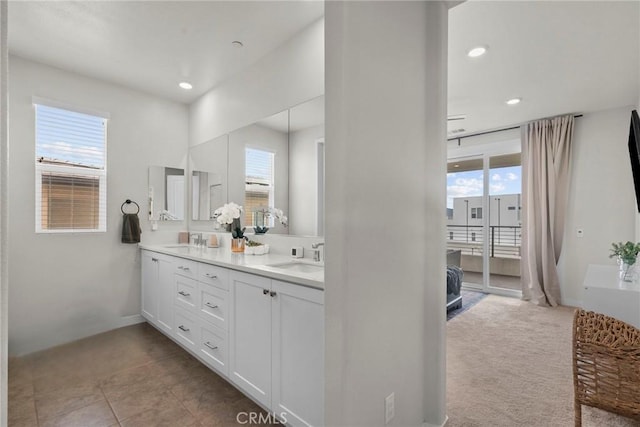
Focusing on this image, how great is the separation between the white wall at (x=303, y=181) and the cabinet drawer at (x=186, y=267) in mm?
854

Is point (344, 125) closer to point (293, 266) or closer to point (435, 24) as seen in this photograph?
point (435, 24)

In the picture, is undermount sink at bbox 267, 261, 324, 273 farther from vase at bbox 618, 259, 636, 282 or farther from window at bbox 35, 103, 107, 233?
vase at bbox 618, 259, 636, 282

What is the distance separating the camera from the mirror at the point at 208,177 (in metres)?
3.35

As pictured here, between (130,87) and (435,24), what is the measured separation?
3319 mm

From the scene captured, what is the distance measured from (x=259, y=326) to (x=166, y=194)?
2.61 m

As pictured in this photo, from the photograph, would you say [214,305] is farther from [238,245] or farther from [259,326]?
[238,245]

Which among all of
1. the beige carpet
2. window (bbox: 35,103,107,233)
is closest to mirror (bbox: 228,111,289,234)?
window (bbox: 35,103,107,233)

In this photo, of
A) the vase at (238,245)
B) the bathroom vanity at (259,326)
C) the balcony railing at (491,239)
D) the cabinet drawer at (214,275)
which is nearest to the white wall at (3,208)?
the bathroom vanity at (259,326)

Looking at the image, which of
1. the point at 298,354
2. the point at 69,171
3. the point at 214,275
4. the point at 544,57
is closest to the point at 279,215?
the point at 214,275

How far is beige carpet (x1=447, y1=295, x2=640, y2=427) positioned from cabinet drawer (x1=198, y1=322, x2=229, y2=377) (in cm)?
154

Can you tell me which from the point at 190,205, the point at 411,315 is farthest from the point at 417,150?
the point at 190,205

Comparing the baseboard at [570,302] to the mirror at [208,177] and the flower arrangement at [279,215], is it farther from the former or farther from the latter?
the mirror at [208,177]

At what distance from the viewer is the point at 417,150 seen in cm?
165

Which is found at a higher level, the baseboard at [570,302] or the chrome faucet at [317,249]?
the chrome faucet at [317,249]
